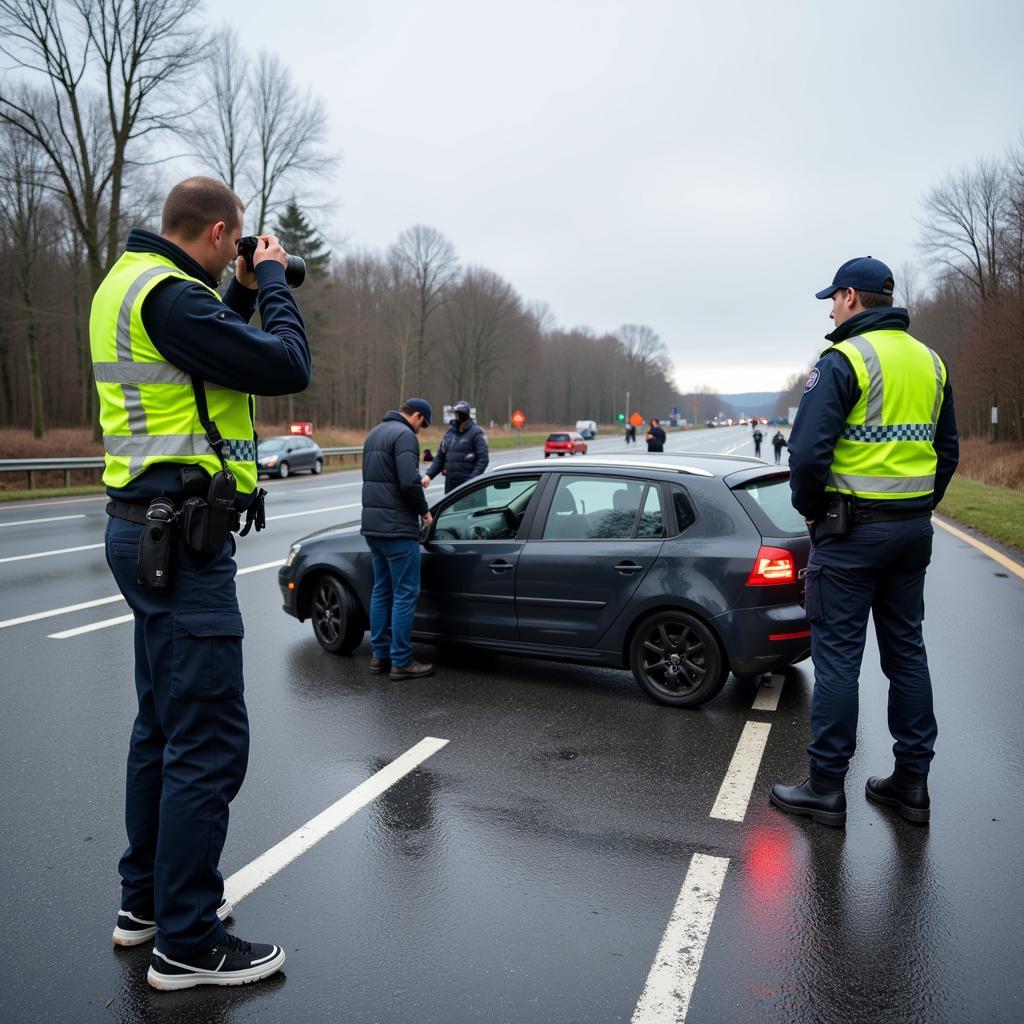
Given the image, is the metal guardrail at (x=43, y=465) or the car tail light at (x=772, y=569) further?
the metal guardrail at (x=43, y=465)

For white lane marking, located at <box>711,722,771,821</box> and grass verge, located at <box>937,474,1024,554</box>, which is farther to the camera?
grass verge, located at <box>937,474,1024,554</box>

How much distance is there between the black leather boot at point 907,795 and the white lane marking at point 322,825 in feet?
7.08

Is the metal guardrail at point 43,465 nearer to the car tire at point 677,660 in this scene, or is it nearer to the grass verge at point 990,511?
the grass verge at point 990,511

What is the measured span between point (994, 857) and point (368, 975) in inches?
95.3

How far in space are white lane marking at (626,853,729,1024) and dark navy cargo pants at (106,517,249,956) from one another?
132 centimetres

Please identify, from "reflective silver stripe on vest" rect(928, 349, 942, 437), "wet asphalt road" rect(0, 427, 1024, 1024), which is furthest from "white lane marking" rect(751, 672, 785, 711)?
"reflective silver stripe on vest" rect(928, 349, 942, 437)

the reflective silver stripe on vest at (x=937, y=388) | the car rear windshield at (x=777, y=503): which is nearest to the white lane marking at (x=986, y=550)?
the car rear windshield at (x=777, y=503)

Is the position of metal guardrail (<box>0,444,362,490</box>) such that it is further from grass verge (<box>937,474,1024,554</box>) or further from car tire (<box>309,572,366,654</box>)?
grass verge (<box>937,474,1024,554</box>)

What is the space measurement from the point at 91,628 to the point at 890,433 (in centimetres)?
654

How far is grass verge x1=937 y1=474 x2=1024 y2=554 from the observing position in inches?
528

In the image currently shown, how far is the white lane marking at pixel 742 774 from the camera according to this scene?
3961 millimetres

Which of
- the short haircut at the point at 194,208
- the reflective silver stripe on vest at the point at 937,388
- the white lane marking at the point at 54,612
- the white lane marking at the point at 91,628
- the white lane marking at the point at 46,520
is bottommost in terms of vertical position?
the white lane marking at the point at 91,628

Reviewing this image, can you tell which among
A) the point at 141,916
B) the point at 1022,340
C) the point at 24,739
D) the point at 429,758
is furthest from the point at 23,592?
the point at 1022,340

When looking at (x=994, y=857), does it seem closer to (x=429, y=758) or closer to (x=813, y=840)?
(x=813, y=840)
